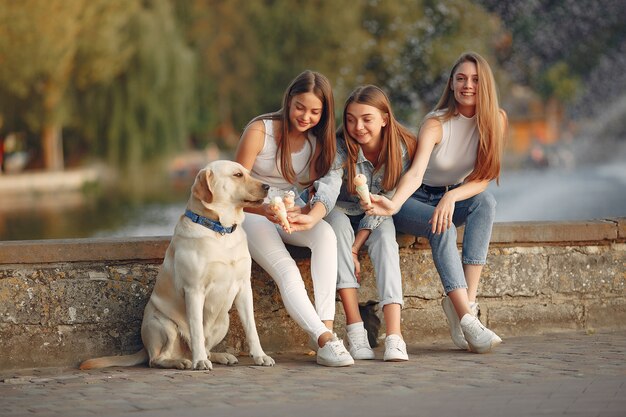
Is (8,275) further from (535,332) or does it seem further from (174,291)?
(535,332)

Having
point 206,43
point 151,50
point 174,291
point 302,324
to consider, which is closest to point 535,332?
point 302,324

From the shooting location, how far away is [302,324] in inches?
257

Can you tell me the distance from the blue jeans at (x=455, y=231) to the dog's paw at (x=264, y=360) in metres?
1.03

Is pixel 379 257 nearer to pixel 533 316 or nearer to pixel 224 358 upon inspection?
pixel 224 358

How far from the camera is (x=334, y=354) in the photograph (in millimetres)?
6344

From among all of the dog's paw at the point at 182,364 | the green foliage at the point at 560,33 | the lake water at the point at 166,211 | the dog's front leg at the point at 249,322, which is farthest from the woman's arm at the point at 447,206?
the green foliage at the point at 560,33

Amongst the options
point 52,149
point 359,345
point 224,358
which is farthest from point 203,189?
point 52,149

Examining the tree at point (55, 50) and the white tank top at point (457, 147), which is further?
the tree at point (55, 50)

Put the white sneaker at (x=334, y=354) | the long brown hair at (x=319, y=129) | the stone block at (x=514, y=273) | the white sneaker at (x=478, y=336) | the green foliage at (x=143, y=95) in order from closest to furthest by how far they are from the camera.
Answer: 1. the white sneaker at (x=334, y=354)
2. the white sneaker at (x=478, y=336)
3. the long brown hair at (x=319, y=129)
4. the stone block at (x=514, y=273)
5. the green foliage at (x=143, y=95)

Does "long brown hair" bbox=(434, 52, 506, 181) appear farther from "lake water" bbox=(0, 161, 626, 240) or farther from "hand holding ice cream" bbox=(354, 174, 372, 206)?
"lake water" bbox=(0, 161, 626, 240)

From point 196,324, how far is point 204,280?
231 millimetres

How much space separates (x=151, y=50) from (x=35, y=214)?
666 cm

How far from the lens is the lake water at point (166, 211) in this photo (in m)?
22.5

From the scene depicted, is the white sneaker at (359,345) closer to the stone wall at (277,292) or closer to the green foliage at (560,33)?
the stone wall at (277,292)
